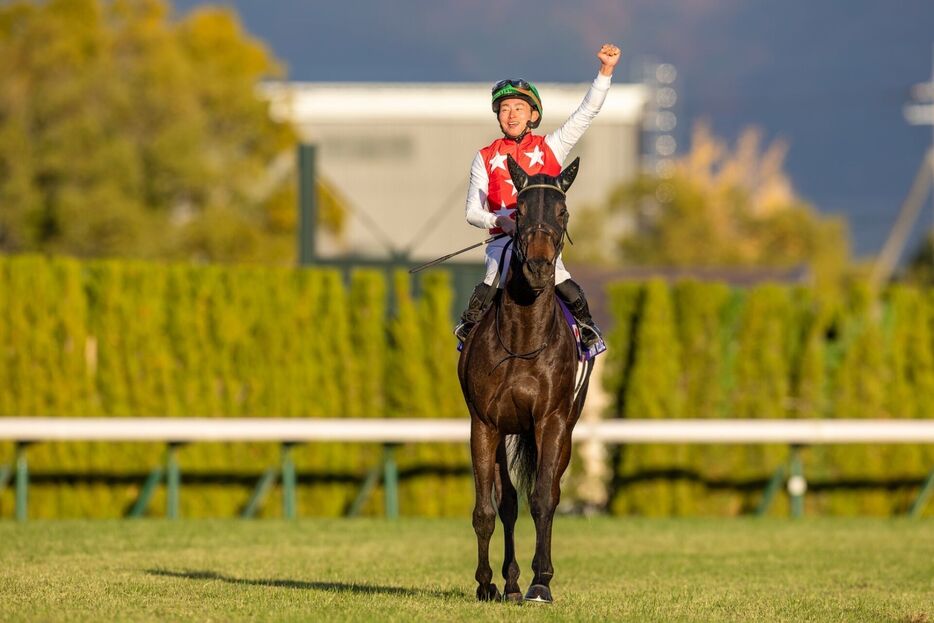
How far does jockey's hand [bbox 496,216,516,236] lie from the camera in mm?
8547

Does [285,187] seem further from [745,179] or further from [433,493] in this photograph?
[745,179]

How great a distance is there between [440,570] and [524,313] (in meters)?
3.14

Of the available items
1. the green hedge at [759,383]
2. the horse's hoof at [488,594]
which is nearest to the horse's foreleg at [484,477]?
the horse's hoof at [488,594]

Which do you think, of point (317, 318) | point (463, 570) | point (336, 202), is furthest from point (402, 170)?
point (463, 570)

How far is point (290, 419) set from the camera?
16.5 metres

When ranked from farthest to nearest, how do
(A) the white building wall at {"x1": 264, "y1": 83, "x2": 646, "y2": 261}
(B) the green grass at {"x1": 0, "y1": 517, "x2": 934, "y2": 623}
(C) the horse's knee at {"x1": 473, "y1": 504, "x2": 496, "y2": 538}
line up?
(A) the white building wall at {"x1": 264, "y1": 83, "x2": 646, "y2": 261} < (C) the horse's knee at {"x1": 473, "y1": 504, "x2": 496, "y2": 538} < (B) the green grass at {"x1": 0, "y1": 517, "x2": 934, "y2": 623}

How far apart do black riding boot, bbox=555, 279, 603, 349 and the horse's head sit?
0.75m

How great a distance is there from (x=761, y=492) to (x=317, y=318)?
5331 millimetres

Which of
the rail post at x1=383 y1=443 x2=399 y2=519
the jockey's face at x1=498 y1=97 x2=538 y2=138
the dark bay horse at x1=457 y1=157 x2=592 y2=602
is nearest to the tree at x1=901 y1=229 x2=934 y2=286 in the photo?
the rail post at x1=383 y1=443 x2=399 y2=519

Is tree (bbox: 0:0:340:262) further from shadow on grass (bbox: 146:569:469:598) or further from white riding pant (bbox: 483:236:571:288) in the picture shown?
white riding pant (bbox: 483:236:571:288)

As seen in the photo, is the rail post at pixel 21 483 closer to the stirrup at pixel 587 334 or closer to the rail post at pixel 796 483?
the rail post at pixel 796 483

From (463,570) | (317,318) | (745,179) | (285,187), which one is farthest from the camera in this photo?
(745,179)

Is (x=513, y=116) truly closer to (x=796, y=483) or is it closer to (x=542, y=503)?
(x=542, y=503)

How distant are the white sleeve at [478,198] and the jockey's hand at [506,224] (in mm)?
66
